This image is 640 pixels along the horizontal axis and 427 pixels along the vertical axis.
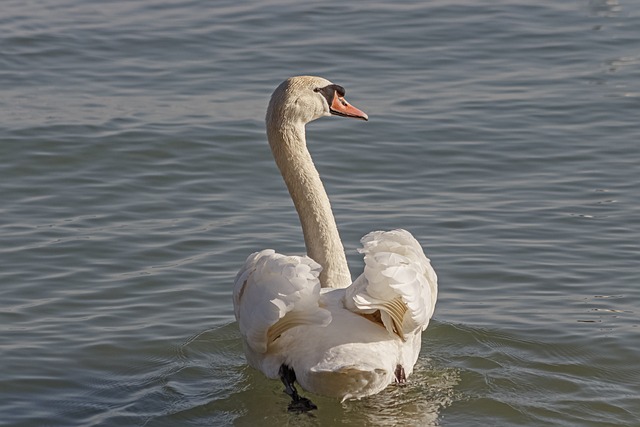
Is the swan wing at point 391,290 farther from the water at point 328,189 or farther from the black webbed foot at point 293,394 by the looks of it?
the water at point 328,189

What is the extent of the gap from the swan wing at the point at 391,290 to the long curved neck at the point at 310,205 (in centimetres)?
67

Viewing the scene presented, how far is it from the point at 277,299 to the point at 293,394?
0.67 m

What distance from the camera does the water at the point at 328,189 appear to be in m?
7.42

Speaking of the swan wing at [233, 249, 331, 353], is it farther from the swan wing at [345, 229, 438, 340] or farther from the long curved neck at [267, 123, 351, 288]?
the long curved neck at [267, 123, 351, 288]

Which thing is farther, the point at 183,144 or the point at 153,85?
the point at 153,85

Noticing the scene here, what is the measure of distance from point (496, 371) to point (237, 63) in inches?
291

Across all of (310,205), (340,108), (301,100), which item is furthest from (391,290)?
(340,108)

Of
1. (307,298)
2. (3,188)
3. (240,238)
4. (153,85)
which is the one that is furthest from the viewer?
(153,85)

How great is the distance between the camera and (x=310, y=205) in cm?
751

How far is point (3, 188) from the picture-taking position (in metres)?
10.7

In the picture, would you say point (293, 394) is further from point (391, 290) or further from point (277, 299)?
point (391, 290)

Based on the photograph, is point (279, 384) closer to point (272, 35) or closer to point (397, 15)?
point (272, 35)

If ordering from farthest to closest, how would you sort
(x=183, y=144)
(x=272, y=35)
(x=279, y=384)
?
(x=272, y=35), (x=183, y=144), (x=279, y=384)

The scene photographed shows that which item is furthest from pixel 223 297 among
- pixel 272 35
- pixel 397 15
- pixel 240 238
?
pixel 397 15
